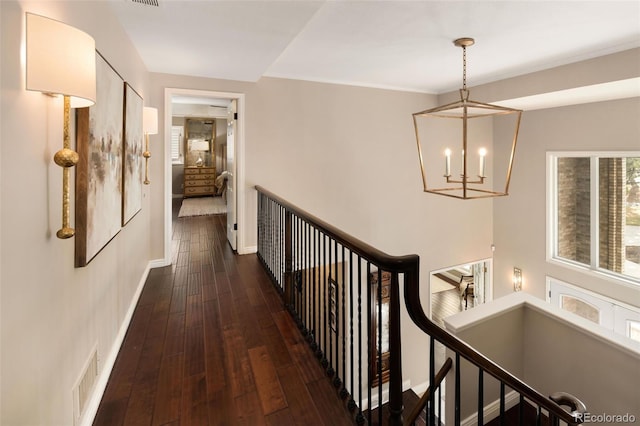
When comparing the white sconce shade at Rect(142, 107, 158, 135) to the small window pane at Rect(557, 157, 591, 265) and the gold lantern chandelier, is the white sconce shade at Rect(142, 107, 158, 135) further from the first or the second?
the small window pane at Rect(557, 157, 591, 265)

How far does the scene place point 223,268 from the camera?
369 cm

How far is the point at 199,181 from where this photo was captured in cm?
966

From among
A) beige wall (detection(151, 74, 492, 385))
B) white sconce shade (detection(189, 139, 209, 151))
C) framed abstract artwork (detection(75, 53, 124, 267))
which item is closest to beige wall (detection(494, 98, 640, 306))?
beige wall (detection(151, 74, 492, 385))

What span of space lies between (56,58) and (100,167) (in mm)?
752

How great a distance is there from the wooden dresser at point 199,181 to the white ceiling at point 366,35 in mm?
6084

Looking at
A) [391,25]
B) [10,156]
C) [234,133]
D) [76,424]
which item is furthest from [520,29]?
[76,424]

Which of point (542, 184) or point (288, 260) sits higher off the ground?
point (542, 184)

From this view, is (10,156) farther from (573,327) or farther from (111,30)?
(573,327)

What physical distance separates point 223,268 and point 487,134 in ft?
17.4

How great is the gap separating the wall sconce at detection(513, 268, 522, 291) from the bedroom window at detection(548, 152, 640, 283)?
64 centimetres

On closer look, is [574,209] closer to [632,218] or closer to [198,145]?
[632,218]

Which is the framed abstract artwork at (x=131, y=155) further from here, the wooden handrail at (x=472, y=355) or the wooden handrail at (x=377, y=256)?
the wooden handrail at (x=472, y=355)

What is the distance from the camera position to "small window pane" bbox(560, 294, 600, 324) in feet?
15.6

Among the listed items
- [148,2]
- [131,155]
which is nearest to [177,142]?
[131,155]
